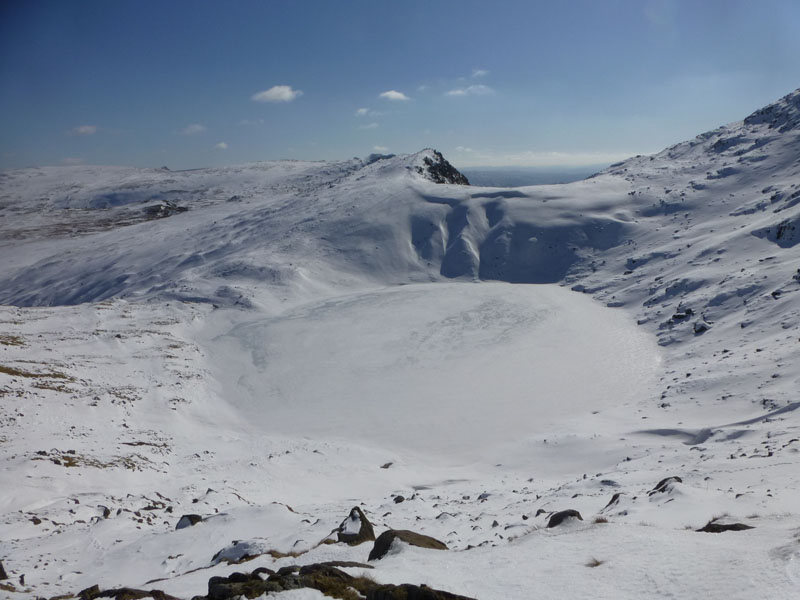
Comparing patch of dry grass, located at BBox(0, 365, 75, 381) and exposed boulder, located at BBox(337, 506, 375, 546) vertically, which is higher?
patch of dry grass, located at BBox(0, 365, 75, 381)

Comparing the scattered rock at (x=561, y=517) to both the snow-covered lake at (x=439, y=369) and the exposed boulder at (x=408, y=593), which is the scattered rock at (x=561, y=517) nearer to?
the exposed boulder at (x=408, y=593)

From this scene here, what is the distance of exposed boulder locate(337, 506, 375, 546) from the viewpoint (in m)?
12.8

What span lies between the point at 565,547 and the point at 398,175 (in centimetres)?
9574

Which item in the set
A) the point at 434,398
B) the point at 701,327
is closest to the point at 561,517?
the point at 434,398

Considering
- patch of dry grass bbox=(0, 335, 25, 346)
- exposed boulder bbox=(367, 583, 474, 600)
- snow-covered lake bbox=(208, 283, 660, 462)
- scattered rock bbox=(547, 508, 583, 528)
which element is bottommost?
snow-covered lake bbox=(208, 283, 660, 462)

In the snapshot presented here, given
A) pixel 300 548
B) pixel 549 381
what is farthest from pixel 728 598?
pixel 549 381

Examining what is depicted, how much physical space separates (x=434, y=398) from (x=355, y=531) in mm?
23657

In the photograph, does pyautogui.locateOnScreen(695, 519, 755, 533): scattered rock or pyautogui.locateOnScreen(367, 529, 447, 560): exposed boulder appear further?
pyautogui.locateOnScreen(367, 529, 447, 560): exposed boulder

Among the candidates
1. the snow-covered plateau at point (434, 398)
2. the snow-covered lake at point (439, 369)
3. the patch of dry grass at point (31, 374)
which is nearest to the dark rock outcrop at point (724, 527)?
the snow-covered plateau at point (434, 398)

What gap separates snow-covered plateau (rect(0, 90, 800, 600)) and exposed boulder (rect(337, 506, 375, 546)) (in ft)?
0.20

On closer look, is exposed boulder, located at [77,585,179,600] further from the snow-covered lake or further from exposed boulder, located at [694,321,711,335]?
exposed boulder, located at [694,321,711,335]

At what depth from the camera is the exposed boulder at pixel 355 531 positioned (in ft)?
42.0

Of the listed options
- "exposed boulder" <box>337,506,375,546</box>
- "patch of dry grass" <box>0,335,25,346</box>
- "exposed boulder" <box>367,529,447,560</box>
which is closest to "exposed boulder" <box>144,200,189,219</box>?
"patch of dry grass" <box>0,335,25,346</box>

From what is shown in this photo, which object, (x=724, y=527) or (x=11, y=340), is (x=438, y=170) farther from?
(x=724, y=527)
